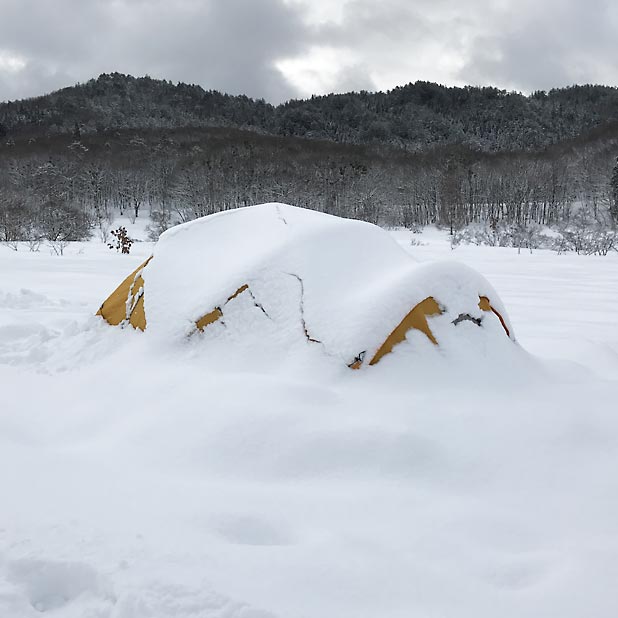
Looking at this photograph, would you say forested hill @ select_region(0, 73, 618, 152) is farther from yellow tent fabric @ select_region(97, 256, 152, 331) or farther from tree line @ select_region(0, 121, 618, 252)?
yellow tent fabric @ select_region(97, 256, 152, 331)

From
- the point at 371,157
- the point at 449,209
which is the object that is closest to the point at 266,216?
the point at 449,209

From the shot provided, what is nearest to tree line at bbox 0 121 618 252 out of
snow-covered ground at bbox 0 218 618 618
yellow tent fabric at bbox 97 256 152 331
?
yellow tent fabric at bbox 97 256 152 331

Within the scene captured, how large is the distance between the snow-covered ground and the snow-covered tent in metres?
0.15

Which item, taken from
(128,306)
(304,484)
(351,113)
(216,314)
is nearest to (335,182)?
(128,306)

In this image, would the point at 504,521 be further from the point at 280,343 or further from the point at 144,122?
the point at 144,122

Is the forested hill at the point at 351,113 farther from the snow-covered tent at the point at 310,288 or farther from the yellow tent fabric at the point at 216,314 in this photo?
the snow-covered tent at the point at 310,288

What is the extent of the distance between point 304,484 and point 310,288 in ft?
3.58

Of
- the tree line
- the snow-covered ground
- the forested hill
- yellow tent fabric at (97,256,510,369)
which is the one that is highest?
the forested hill

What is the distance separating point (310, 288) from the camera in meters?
2.49

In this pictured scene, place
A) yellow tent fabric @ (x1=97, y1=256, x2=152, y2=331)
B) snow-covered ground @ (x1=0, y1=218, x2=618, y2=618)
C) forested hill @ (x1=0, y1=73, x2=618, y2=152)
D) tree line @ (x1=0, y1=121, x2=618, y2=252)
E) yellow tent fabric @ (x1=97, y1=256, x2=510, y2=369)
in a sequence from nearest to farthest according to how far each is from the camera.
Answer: snow-covered ground @ (x1=0, y1=218, x2=618, y2=618), yellow tent fabric @ (x1=97, y1=256, x2=510, y2=369), yellow tent fabric @ (x1=97, y1=256, x2=152, y2=331), tree line @ (x1=0, y1=121, x2=618, y2=252), forested hill @ (x1=0, y1=73, x2=618, y2=152)

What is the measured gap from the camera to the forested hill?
287 feet

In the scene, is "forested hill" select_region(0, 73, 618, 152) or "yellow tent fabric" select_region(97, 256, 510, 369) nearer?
"yellow tent fabric" select_region(97, 256, 510, 369)

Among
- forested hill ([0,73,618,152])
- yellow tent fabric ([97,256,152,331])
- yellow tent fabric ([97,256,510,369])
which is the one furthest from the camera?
forested hill ([0,73,618,152])

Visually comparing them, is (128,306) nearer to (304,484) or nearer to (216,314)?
(216,314)
